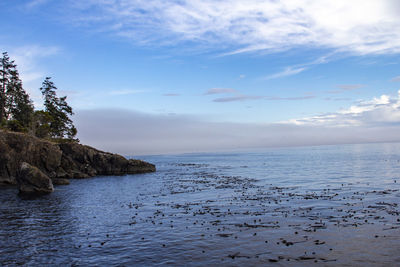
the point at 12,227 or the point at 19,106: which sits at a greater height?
the point at 19,106

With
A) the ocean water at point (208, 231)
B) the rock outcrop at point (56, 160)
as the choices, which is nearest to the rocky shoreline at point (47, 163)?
the rock outcrop at point (56, 160)

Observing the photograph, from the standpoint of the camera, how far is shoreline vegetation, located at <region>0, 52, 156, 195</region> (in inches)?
2153

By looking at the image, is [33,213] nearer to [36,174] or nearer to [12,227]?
[12,227]

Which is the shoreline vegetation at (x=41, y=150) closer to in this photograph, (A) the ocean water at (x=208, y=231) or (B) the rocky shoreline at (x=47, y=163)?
(B) the rocky shoreline at (x=47, y=163)

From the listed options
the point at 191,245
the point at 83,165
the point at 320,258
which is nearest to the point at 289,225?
the point at 320,258

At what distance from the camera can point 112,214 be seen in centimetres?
3198

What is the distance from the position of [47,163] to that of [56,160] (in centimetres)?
249

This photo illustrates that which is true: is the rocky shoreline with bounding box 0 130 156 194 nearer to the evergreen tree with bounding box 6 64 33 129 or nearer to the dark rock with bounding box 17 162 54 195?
the dark rock with bounding box 17 162 54 195

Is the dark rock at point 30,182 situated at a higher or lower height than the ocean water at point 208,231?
higher

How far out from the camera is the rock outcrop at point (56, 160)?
5875 cm

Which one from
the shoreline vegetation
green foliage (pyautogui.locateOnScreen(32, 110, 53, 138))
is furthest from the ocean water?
green foliage (pyautogui.locateOnScreen(32, 110, 53, 138))

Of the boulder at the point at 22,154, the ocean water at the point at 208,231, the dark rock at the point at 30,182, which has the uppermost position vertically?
the boulder at the point at 22,154

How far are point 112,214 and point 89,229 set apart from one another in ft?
20.5

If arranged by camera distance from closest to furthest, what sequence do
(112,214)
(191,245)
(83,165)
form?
(191,245)
(112,214)
(83,165)
